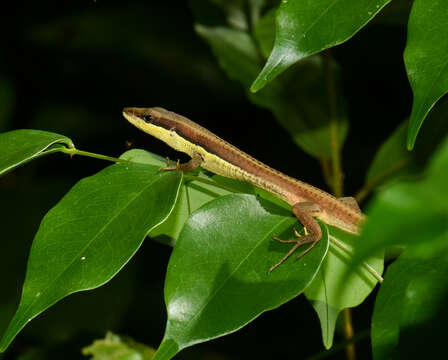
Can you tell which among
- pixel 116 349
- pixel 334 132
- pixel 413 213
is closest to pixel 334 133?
pixel 334 132

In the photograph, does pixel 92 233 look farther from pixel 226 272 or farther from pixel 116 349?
pixel 116 349

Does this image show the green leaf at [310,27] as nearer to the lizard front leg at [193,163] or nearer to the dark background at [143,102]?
the lizard front leg at [193,163]

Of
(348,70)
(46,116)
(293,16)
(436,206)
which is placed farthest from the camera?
(46,116)

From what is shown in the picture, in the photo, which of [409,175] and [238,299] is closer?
[238,299]

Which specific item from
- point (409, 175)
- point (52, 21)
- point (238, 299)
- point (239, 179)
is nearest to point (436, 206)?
point (238, 299)

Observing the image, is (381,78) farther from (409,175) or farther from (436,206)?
(436,206)

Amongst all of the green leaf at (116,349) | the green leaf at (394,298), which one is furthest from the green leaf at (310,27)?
the green leaf at (116,349)
